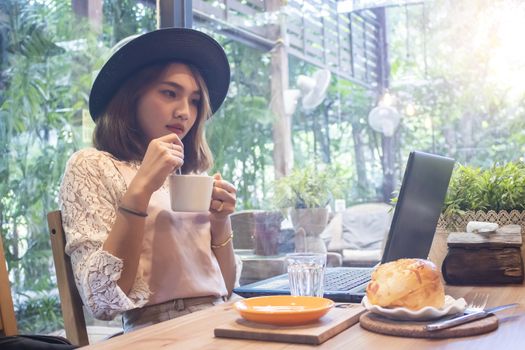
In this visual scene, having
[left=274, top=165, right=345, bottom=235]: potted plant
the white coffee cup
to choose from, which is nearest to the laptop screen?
the white coffee cup

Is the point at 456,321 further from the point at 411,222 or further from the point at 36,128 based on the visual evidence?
the point at 36,128

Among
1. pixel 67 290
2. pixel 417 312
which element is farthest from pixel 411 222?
pixel 67 290

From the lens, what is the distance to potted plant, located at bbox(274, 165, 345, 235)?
2955 millimetres

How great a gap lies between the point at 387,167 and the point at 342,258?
0.83m

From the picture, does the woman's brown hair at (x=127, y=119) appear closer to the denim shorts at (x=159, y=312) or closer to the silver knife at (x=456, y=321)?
the denim shorts at (x=159, y=312)

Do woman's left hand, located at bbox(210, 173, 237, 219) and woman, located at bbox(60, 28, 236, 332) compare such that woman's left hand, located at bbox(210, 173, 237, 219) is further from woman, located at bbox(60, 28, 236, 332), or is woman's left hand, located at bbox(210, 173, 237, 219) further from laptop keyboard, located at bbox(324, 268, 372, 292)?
laptop keyboard, located at bbox(324, 268, 372, 292)

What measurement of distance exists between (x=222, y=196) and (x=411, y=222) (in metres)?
0.46

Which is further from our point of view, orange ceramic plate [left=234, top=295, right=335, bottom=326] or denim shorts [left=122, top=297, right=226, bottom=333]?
denim shorts [left=122, top=297, right=226, bottom=333]

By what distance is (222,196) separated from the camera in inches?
56.1

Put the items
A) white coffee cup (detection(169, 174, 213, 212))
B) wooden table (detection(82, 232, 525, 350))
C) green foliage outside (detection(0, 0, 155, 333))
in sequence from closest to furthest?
wooden table (detection(82, 232, 525, 350)) → white coffee cup (detection(169, 174, 213, 212)) → green foliage outside (detection(0, 0, 155, 333))

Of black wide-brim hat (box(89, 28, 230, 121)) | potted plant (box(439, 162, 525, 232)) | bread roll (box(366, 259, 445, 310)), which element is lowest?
bread roll (box(366, 259, 445, 310))

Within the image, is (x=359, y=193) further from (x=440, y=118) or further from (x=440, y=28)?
(x=440, y=28)

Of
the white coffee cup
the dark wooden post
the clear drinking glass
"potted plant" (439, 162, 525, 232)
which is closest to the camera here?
the clear drinking glass

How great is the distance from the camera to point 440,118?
12.4 feet
